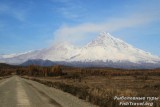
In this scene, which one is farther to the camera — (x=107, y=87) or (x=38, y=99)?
(x=107, y=87)

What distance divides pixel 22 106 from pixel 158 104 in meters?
8.41

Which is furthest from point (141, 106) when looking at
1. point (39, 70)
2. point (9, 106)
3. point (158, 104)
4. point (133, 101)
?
point (39, 70)

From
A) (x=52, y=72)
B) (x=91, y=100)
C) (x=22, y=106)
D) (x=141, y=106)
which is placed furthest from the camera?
(x=52, y=72)

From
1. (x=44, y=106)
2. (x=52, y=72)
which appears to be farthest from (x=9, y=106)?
(x=52, y=72)

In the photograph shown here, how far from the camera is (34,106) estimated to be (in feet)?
70.3

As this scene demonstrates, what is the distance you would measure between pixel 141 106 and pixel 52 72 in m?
155

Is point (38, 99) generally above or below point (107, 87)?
below

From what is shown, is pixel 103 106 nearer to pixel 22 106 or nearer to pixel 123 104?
pixel 123 104

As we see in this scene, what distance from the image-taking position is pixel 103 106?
21547 mm

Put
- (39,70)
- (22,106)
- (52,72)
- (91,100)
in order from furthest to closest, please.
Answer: (39,70) → (52,72) → (91,100) → (22,106)

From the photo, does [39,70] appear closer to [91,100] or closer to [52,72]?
[52,72]

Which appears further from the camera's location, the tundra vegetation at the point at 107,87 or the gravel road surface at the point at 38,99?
the tundra vegetation at the point at 107,87

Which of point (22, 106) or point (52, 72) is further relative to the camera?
point (52, 72)

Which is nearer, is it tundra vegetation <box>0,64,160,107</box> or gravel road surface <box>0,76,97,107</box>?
gravel road surface <box>0,76,97,107</box>
